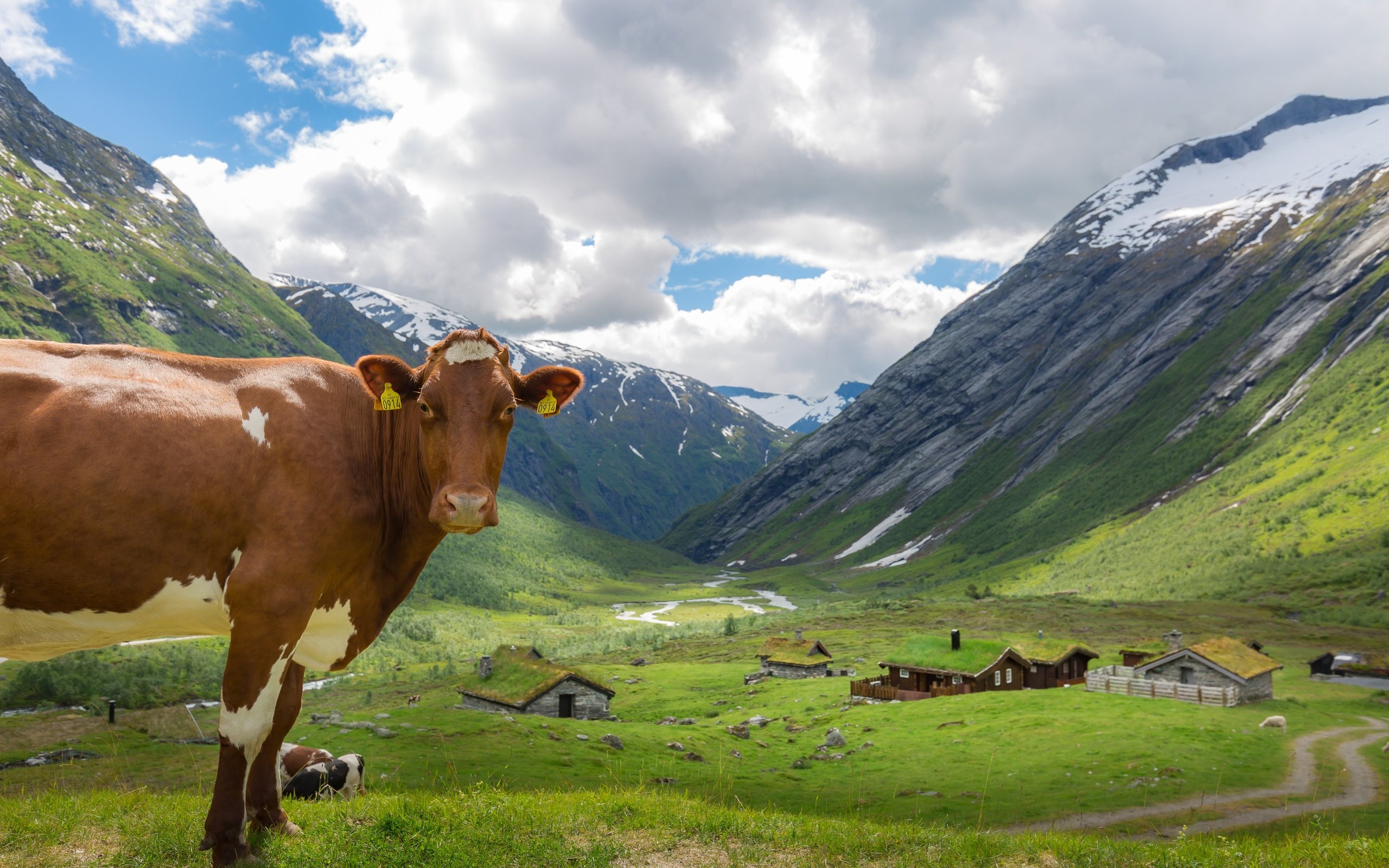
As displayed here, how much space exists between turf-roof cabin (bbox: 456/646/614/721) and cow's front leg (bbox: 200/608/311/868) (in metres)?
58.5

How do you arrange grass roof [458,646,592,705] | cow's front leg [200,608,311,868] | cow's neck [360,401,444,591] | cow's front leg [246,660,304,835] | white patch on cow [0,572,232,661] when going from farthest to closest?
grass roof [458,646,592,705] → cow's neck [360,401,444,591] → cow's front leg [246,660,304,835] → cow's front leg [200,608,311,868] → white patch on cow [0,572,232,661]

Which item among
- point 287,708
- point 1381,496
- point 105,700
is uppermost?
point 1381,496

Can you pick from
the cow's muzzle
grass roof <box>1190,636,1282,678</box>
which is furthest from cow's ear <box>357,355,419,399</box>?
grass roof <box>1190,636,1282,678</box>

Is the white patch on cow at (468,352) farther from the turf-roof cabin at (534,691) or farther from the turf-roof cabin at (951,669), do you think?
the turf-roof cabin at (951,669)

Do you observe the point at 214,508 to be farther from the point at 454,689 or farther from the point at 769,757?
the point at 454,689

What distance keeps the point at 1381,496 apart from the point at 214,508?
173 meters

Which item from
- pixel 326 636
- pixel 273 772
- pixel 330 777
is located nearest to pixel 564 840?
pixel 273 772

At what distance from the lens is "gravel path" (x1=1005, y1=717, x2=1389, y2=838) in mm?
34312

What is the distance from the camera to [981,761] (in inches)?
1927

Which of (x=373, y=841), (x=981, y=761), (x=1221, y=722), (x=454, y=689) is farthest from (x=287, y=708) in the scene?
(x=454, y=689)

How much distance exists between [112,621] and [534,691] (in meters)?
59.6

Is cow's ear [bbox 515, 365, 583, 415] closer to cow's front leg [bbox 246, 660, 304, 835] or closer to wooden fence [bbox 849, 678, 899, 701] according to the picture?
cow's front leg [bbox 246, 660, 304, 835]

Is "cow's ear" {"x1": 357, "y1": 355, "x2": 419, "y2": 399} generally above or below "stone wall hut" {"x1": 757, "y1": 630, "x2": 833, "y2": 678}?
above

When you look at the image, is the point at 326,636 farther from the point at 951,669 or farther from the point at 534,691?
the point at 951,669
